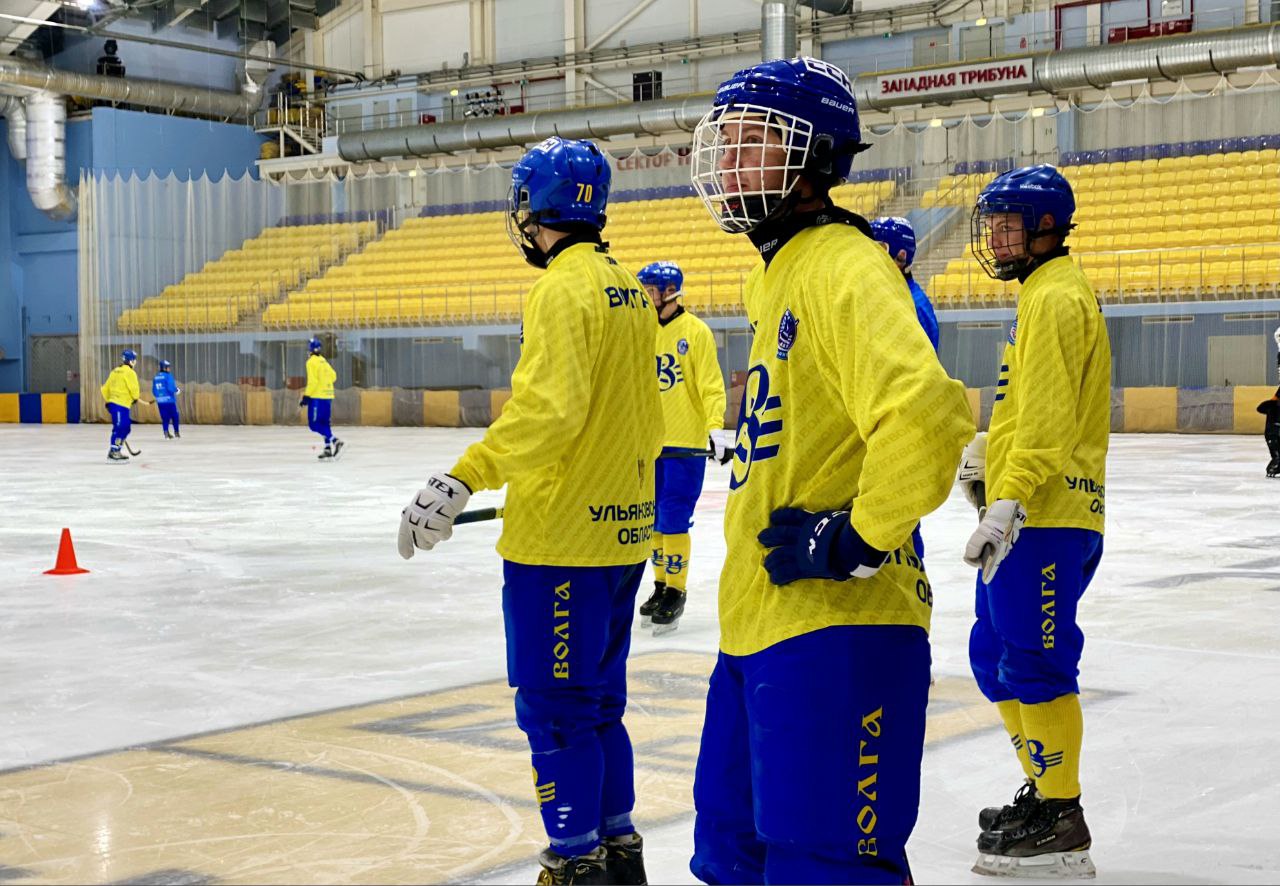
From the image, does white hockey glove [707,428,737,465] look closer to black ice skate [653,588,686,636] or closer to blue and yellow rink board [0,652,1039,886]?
black ice skate [653,588,686,636]

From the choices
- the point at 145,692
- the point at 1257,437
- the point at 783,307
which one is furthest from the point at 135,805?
the point at 1257,437

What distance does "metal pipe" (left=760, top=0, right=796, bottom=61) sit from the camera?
106ft

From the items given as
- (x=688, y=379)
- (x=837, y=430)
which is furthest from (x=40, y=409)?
(x=837, y=430)

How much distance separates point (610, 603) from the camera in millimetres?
3637

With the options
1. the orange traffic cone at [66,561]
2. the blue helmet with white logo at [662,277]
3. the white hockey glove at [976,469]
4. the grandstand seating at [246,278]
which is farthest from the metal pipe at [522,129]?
the white hockey glove at [976,469]

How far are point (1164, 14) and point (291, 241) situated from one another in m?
20.9

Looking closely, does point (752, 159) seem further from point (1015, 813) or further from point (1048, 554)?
point (1015, 813)

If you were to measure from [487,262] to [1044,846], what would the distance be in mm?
29694

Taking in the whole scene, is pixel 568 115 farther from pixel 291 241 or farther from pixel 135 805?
pixel 135 805

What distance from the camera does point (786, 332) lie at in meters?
2.43

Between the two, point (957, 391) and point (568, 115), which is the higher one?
point (568, 115)

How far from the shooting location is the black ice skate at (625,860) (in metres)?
3.56

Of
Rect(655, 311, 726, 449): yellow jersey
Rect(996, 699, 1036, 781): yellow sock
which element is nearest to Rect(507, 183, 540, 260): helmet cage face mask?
Rect(996, 699, 1036, 781): yellow sock

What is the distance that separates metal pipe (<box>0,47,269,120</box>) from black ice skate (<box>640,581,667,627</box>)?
34707mm
